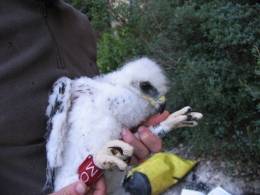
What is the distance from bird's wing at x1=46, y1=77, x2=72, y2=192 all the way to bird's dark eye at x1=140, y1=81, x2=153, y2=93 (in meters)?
0.21

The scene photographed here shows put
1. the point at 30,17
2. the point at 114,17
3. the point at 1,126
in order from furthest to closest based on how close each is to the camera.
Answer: the point at 114,17 → the point at 30,17 → the point at 1,126

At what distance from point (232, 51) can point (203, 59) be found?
0.21 m

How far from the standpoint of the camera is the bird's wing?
49.8 inches

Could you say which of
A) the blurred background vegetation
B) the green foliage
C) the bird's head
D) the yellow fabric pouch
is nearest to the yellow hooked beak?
the bird's head

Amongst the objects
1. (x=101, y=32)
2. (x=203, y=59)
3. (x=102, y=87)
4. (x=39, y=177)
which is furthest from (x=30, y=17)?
(x=101, y=32)

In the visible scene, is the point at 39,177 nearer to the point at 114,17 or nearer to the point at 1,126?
the point at 1,126

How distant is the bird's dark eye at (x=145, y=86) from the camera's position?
1354 millimetres

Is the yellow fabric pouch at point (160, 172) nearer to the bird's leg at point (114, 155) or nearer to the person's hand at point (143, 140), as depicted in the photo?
the person's hand at point (143, 140)

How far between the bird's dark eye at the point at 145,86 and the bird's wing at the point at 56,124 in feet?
0.67

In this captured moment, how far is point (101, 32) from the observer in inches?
222

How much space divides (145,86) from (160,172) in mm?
2184

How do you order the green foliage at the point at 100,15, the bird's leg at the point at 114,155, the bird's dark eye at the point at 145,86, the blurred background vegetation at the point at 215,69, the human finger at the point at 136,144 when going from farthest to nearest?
1. the green foliage at the point at 100,15
2. the blurred background vegetation at the point at 215,69
3. the bird's dark eye at the point at 145,86
4. the human finger at the point at 136,144
5. the bird's leg at the point at 114,155

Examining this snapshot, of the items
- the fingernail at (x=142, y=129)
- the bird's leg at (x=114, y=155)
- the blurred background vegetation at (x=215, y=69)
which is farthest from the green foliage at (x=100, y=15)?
the bird's leg at (x=114, y=155)

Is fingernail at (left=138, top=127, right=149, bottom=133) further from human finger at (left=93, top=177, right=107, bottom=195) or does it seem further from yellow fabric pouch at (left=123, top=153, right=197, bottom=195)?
yellow fabric pouch at (left=123, top=153, right=197, bottom=195)
